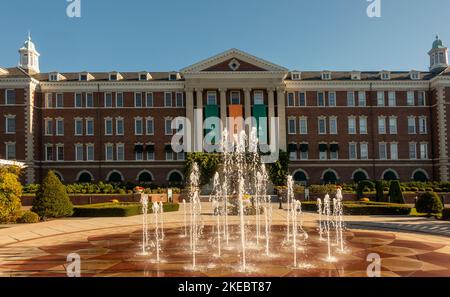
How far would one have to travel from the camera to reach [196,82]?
51719mm

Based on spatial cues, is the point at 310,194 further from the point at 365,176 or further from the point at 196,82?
the point at 196,82

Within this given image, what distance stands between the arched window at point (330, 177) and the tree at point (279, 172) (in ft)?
22.7

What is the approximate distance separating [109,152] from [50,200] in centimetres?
2757

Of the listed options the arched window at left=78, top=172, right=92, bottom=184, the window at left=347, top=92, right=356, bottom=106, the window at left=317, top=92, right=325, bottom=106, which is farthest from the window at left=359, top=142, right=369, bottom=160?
the arched window at left=78, top=172, right=92, bottom=184

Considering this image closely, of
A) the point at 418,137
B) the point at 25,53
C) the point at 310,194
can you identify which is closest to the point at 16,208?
the point at 310,194

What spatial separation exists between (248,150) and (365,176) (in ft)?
54.7

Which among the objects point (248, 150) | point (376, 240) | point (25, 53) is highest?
point (25, 53)

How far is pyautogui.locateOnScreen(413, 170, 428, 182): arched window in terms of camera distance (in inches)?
2082

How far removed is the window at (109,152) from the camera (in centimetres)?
5294

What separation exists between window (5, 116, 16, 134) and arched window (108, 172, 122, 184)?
45.1ft

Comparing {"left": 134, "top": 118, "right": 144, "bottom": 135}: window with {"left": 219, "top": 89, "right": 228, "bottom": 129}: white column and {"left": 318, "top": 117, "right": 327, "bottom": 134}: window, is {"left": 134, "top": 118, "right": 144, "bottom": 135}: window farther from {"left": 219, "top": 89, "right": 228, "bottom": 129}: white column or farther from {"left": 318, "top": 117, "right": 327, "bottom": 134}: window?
{"left": 318, "top": 117, "right": 327, "bottom": 134}: window

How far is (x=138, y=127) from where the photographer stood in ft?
176

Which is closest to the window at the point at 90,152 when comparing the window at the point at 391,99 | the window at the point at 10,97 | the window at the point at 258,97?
the window at the point at 10,97

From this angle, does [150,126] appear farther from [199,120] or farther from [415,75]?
[415,75]
